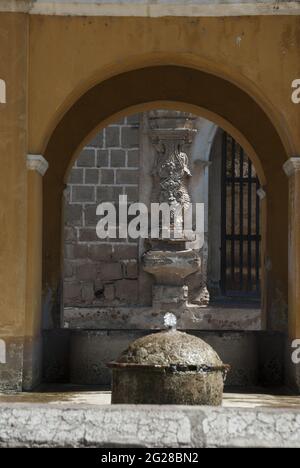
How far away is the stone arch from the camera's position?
1430 cm

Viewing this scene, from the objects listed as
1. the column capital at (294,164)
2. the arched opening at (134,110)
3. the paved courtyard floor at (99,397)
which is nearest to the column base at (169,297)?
the arched opening at (134,110)

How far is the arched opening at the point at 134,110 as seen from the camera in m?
14.3

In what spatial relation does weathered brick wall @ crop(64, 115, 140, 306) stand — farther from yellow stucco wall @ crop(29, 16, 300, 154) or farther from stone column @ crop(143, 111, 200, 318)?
yellow stucco wall @ crop(29, 16, 300, 154)

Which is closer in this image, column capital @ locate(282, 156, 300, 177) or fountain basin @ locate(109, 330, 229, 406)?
fountain basin @ locate(109, 330, 229, 406)

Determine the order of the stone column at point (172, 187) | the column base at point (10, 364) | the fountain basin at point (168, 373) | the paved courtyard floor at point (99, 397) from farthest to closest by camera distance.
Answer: the stone column at point (172, 187) → the column base at point (10, 364) → the paved courtyard floor at point (99, 397) → the fountain basin at point (168, 373)

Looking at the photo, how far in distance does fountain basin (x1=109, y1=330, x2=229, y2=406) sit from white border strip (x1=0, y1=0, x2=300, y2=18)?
13.7ft

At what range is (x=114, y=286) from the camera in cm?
1941

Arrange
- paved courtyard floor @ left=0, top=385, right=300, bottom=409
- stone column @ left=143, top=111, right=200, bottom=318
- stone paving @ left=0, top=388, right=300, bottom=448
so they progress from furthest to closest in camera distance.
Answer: stone column @ left=143, top=111, right=200, bottom=318 → paved courtyard floor @ left=0, top=385, right=300, bottom=409 → stone paving @ left=0, top=388, right=300, bottom=448

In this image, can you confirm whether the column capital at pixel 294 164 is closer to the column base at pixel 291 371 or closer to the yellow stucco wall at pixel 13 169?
the column base at pixel 291 371

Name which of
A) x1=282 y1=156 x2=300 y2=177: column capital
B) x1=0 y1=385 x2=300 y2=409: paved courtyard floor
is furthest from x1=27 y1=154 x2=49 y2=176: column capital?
x1=282 y1=156 x2=300 y2=177: column capital

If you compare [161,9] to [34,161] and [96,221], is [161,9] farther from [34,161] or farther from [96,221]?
[96,221]

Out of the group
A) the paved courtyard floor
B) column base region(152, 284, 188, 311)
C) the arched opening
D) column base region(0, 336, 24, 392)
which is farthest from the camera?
column base region(152, 284, 188, 311)

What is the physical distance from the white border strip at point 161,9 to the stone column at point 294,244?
143 cm

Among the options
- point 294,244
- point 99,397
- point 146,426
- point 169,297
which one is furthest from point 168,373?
point 169,297
